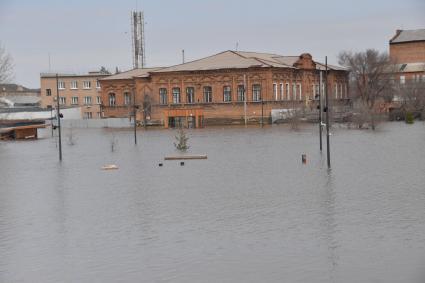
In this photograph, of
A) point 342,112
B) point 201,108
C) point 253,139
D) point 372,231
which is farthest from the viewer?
point 201,108

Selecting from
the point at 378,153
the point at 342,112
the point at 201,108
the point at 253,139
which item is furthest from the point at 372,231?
the point at 201,108

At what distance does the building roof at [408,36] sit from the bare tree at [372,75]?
34.0 ft

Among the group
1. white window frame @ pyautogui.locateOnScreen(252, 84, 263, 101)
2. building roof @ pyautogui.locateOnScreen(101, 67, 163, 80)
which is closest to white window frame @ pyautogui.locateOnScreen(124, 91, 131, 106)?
building roof @ pyautogui.locateOnScreen(101, 67, 163, 80)

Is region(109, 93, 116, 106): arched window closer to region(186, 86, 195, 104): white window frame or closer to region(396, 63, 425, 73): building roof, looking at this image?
region(186, 86, 195, 104): white window frame

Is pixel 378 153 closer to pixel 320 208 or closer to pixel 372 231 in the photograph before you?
pixel 320 208

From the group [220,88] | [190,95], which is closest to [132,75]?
[190,95]

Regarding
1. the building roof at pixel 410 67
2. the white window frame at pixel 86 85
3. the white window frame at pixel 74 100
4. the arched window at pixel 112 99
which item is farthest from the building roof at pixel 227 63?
the white window frame at pixel 74 100

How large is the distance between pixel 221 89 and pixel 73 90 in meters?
36.2

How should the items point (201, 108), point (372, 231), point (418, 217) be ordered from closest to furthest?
point (372, 231) → point (418, 217) → point (201, 108)

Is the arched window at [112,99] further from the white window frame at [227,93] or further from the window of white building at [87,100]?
the window of white building at [87,100]

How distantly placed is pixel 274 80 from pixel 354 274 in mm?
65364

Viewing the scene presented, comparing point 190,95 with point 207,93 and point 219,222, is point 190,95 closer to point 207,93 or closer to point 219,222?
point 207,93

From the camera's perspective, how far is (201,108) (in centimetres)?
7919

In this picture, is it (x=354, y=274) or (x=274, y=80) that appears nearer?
(x=354, y=274)
